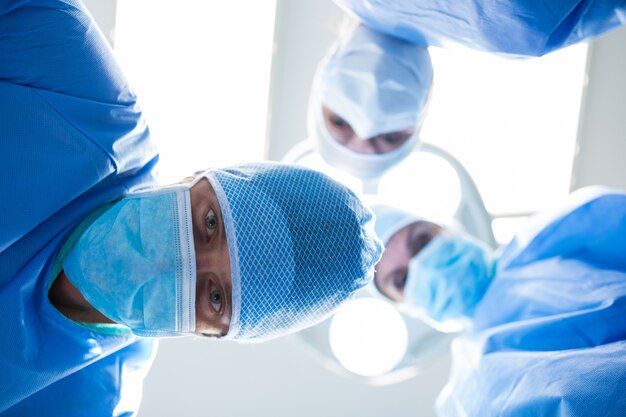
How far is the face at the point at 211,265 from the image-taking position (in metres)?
1.37

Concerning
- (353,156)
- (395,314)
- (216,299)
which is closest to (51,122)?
(216,299)

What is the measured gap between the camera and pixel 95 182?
1.44 metres

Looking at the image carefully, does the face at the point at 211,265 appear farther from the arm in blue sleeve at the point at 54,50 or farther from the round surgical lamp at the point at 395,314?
Result: the round surgical lamp at the point at 395,314

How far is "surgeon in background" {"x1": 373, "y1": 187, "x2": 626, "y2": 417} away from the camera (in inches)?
53.9

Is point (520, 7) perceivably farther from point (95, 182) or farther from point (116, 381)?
point (116, 381)

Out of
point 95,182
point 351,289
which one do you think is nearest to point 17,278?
point 95,182

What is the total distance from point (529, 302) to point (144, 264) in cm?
100

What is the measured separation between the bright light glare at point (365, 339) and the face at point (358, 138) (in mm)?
548

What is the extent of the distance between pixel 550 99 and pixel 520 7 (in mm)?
1600

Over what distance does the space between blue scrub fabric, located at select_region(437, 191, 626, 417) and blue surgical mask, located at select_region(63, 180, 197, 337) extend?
2.35 ft

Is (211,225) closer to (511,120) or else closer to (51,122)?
(51,122)

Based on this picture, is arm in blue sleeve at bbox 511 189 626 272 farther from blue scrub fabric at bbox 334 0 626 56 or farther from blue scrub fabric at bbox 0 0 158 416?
blue scrub fabric at bbox 0 0 158 416

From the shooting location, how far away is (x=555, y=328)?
1615 millimetres

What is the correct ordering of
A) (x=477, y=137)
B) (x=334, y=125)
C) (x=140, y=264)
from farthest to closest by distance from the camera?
(x=477, y=137)
(x=334, y=125)
(x=140, y=264)
